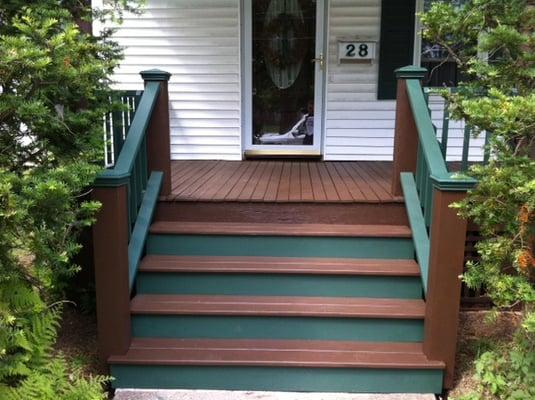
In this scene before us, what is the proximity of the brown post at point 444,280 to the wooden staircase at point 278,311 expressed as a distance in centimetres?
9

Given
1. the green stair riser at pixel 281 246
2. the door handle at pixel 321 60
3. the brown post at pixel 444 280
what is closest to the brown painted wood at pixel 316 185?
the green stair riser at pixel 281 246

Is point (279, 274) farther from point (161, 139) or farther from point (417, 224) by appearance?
point (161, 139)

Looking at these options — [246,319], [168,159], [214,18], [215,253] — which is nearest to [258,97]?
[214,18]

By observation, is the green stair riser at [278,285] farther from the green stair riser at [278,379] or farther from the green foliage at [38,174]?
the green foliage at [38,174]

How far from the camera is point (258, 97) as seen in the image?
17.7ft

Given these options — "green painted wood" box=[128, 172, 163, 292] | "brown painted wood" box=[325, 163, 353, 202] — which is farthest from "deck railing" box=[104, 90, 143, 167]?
"brown painted wood" box=[325, 163, 353, 202]

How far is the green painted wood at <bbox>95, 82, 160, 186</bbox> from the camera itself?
8.16 ft

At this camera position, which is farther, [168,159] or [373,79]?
[373,79]

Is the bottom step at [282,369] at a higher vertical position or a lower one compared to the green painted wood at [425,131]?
lower

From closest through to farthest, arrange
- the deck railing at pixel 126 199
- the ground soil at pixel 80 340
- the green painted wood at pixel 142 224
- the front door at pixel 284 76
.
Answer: the deck railing at pixel 126 199, the ground soil at pixel 80 340, the green painted wood at pixel 142 224, the front door at pixel 284 76

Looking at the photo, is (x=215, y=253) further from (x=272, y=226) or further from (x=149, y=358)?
(x=149, y=358)

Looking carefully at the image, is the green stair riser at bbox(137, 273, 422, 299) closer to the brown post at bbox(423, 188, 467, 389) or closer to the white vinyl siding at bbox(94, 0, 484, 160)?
the brown post at bbox(423, 188, 467, 389)

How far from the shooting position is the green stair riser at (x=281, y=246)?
3078 millimetres

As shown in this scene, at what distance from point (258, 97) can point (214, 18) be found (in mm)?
882
